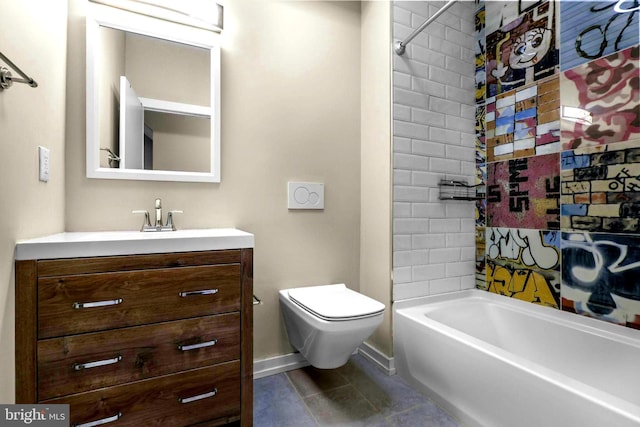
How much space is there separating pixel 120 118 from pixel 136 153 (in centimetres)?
18

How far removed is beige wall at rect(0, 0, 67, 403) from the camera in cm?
94

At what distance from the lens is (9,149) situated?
97 cm

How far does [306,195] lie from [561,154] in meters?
1.45

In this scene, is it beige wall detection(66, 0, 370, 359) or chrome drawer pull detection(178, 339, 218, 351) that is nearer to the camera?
chrome drawer pull detection(178, 339, 218, 351)

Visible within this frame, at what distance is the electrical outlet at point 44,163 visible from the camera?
1.19 meters

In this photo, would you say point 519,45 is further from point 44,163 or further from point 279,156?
point 44,163

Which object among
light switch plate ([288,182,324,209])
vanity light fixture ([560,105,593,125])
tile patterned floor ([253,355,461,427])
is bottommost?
tile patterned floor ([253,355,461,427])

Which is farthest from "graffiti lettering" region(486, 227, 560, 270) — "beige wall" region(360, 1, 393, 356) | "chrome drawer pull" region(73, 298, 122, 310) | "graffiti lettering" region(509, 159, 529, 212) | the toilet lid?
"chrome drawer pull" region(73, 298, 122, 310)

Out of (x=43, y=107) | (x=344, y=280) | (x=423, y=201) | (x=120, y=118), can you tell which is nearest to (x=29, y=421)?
(x=43, y=107)

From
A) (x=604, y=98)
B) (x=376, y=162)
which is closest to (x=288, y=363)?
(x=376, y=162)

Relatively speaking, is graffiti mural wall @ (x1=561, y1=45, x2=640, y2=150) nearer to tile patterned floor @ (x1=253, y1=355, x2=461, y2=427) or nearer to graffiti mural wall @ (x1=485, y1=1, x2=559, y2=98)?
graffiti mural wall @ (x1=485, y1=1, x2=559, y2=98)

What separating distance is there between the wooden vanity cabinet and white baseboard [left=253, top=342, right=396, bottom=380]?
1.61 ft

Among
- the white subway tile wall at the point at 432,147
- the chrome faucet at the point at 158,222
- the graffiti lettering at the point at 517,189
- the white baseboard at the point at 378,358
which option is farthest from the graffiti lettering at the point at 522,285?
the chrome faucet at the point at 158,222

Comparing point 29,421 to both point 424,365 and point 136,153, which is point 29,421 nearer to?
point 136,153
